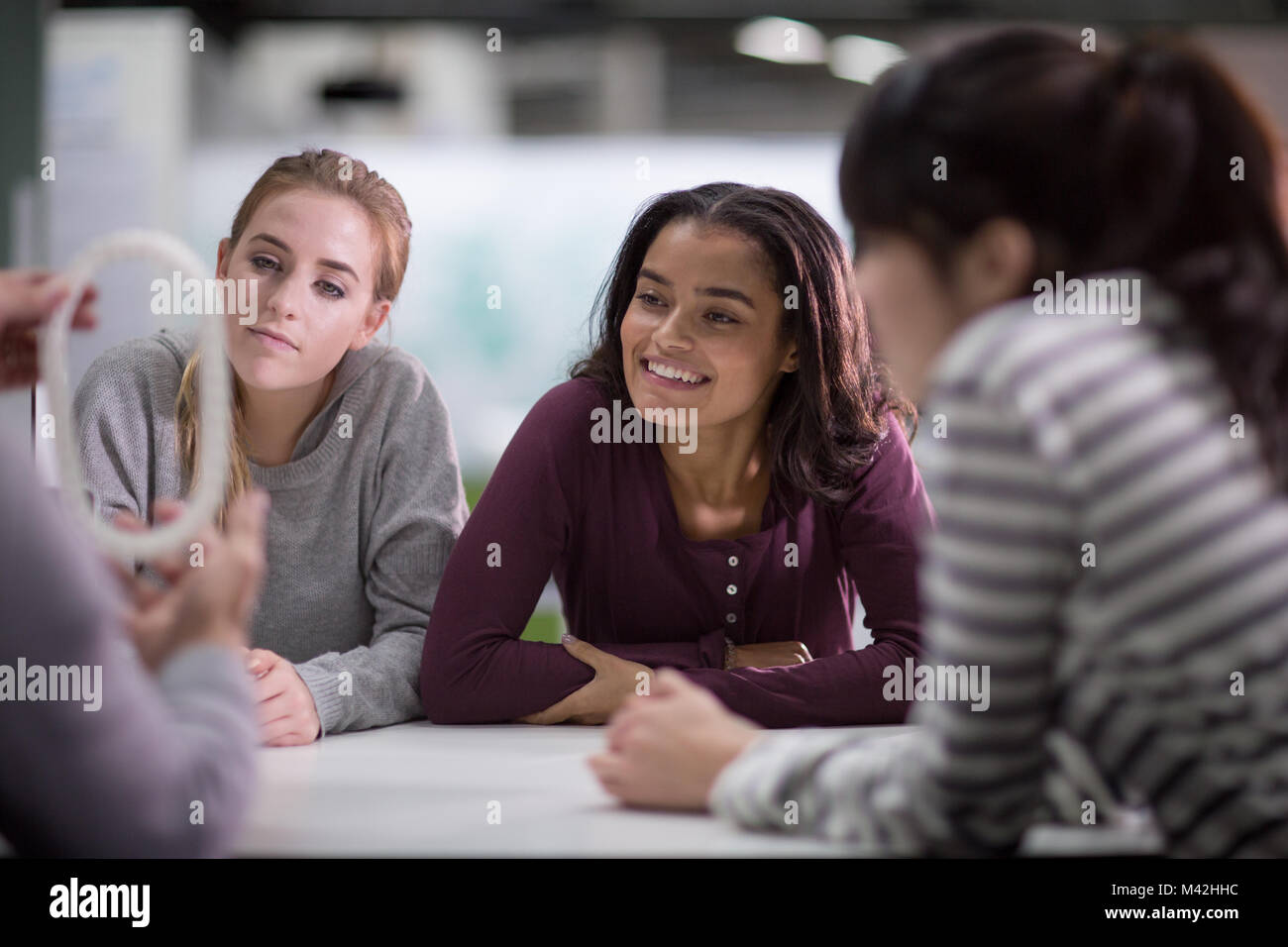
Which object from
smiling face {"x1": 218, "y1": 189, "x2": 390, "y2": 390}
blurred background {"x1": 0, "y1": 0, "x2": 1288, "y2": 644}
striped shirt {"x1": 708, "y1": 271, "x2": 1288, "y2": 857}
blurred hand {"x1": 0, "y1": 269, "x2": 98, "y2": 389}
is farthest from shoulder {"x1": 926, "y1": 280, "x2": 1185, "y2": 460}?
smiling face {"x1": 218, "y1": 189, "x2": 390, "y2": 390}

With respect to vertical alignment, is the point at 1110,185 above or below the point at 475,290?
below

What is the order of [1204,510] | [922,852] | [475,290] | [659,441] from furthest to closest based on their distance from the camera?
[475,290] < [659,441] < [922,852] < [1204,510]

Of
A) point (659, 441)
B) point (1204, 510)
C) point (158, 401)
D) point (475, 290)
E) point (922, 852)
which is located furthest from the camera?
point (475, 290)

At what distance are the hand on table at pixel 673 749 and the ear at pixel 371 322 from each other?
799 mm

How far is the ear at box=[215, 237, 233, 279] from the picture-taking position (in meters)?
1.44

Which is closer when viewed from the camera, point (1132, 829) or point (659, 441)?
point (1132, 829)

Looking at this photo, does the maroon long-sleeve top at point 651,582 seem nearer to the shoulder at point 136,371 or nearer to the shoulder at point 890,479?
the shoulder at point 890,479

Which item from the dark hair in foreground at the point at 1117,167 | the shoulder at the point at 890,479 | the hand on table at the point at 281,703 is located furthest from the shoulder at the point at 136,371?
the dark hair in foreground at the point at 1117,167

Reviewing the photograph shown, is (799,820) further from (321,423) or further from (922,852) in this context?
(321,423)

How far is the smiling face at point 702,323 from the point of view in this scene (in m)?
1.40

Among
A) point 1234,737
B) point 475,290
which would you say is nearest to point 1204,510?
point 1234,737

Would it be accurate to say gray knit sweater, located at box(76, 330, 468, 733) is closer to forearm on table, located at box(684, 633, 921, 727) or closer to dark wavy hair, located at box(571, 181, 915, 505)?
dark wavy hair, located at box(571, 181, 915, 505)

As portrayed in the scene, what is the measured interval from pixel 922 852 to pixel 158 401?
1047 mm
